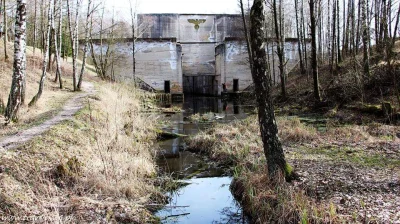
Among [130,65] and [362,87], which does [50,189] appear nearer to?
[362,87]

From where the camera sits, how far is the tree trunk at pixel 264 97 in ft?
18.8

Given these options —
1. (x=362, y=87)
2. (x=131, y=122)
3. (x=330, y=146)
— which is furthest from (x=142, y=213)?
(x=362, y=87)

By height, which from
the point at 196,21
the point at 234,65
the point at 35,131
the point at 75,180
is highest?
the point at 196,21

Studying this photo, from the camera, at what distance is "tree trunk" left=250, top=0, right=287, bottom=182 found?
572 cm

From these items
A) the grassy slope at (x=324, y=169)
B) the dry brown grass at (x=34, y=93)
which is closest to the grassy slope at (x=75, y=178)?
the dry brown grass at (x=34, y=93)

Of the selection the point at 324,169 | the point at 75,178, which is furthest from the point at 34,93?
the point at 324,169

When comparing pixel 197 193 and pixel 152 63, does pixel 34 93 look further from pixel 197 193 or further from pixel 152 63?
pixel 152 63

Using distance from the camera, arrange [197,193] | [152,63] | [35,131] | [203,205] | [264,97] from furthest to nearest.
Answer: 1. [152,63]
2. [35,131]
3. [197,193]
4. [203,205]
5. [264,97]

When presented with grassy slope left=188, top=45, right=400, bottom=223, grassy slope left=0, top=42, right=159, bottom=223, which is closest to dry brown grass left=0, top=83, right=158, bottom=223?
grassy slope left=0, top=42, right=159, bottom=223

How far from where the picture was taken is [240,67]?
108 feet

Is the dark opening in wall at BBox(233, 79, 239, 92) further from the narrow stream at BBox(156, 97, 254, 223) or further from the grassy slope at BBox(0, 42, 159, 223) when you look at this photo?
the grassy slope at BBox(0, 42, 159, 223)

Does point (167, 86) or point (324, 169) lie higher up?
point (167, 86)

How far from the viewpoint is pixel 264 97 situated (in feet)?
19.2

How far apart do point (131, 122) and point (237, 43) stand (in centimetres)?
2278
